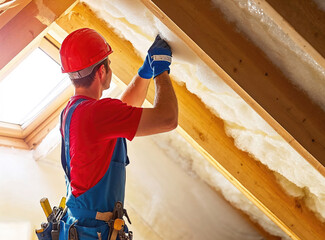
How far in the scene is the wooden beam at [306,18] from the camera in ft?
4.75

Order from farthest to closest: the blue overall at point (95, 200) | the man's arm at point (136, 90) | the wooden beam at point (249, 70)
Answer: the man's arm at point (136, 90) < the blue overall at point (95, 200) < the wooden beam at point (249, 70)

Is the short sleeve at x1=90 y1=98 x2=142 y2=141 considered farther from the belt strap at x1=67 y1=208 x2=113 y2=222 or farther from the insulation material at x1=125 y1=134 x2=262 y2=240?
the insulation material at x1=125 y1=134 x2=262 y2=240

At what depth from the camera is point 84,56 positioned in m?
2.07

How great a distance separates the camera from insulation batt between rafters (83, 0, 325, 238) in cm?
174

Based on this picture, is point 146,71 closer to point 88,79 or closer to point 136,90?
point 136,90

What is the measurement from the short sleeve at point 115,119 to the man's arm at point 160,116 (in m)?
0.03

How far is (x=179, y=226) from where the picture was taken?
3492 millimetres

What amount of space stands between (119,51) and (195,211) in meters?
1.43

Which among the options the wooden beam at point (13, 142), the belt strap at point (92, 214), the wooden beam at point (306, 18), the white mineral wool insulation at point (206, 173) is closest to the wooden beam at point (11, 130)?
the wooden beam at point (13, 142)

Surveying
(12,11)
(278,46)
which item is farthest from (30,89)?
(278,46)

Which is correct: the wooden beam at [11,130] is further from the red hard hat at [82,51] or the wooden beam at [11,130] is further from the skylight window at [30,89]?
the red hard hat at [82,51]

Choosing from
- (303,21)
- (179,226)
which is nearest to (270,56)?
(303,21)

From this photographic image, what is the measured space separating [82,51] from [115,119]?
38 cm

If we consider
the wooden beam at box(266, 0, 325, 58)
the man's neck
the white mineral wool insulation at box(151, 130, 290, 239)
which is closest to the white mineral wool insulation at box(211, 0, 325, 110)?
the wooden beam at box(266, 0, 325, 58)
